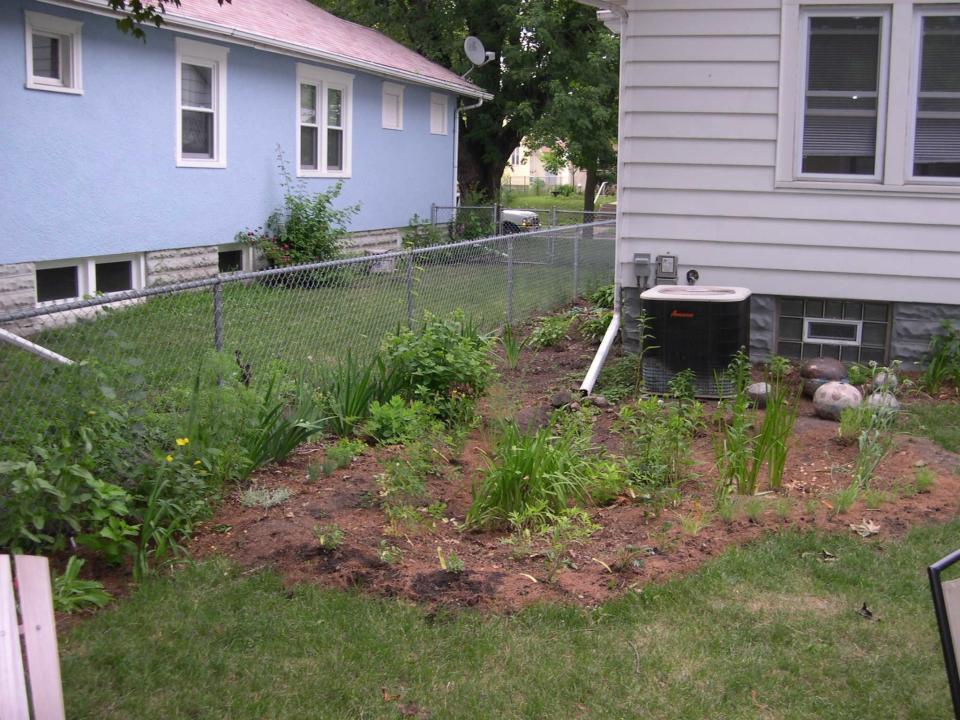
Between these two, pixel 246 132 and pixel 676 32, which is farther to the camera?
pixel 246 132

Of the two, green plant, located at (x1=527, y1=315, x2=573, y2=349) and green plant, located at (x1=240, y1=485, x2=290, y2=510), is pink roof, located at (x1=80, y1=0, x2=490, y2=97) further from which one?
green plant, located at (x1=240, y1=485, x2=290, y2=510)

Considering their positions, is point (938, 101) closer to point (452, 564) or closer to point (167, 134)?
point (452, 564)

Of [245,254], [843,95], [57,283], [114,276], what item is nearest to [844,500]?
[843,95]

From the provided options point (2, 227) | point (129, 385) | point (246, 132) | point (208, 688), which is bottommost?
point (208, 688)

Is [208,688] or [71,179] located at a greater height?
[71,179]

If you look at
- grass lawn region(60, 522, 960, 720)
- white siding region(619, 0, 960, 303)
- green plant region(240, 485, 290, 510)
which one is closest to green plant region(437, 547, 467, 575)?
grass lawn region(60, 522, 960, 720)

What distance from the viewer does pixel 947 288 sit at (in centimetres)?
804

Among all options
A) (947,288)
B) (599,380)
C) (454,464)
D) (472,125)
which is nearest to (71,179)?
(599,380)

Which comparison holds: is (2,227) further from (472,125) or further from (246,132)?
(472,125)

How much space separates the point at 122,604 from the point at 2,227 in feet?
23.6

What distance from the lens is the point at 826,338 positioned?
845 centimetres

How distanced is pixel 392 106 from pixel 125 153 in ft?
24.9

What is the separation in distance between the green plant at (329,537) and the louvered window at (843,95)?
5278 mm

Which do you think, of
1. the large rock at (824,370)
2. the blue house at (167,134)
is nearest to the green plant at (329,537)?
the large rock at (824,370)
